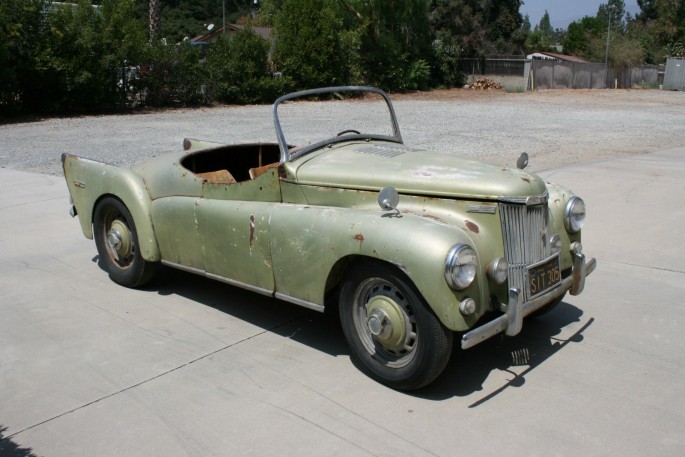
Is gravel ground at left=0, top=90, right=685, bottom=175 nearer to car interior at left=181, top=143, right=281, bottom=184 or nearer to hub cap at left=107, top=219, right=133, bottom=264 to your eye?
hub cap at left=107, top=219, right=133, bottom=264

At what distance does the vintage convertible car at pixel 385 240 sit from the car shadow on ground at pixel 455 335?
226mm

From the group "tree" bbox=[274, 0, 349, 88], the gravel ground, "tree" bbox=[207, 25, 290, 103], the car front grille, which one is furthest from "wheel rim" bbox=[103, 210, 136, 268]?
"tree" bbox=[274, 0, 349, 88]

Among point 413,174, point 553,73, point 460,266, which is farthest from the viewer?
point 553,73

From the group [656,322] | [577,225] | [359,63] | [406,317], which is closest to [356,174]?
[406,317]

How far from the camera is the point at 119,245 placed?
5445 millimetres

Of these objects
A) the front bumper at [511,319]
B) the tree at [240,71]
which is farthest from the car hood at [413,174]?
the tree at [240,71]

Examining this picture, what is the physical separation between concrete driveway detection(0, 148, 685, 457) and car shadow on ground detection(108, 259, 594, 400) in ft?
0.04

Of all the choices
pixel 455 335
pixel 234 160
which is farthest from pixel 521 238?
pixel 234 160

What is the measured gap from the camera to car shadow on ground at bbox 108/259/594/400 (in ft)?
12.6

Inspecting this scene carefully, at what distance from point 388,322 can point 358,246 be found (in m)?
0.45

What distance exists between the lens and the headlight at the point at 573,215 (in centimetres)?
441

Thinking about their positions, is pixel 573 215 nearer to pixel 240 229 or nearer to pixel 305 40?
pixel 240 229

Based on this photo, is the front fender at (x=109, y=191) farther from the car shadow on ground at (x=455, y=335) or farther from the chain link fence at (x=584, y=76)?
the chain link fence at (x=584, y=76)

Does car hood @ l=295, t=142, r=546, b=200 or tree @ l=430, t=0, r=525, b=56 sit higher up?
tree @ l=430, t=0, r=525, b=56
